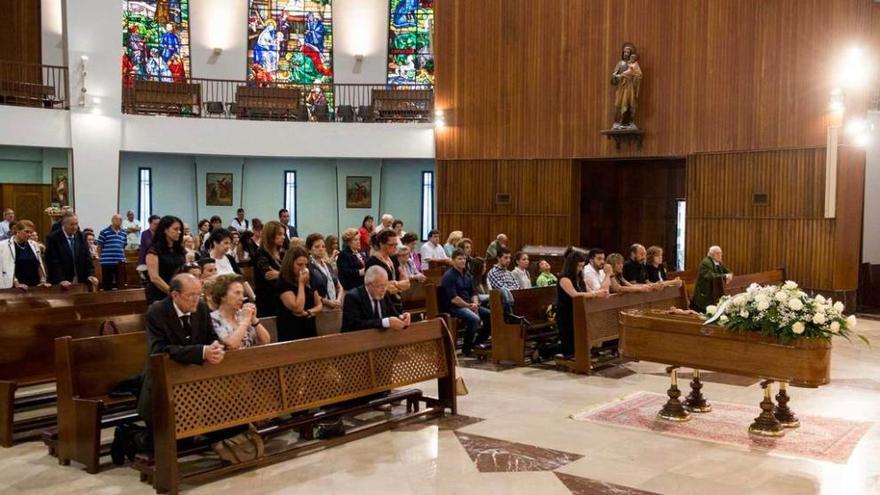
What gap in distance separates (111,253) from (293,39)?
409 inches

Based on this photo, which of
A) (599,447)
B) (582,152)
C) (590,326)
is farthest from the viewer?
(582,152)

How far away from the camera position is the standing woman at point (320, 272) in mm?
7660

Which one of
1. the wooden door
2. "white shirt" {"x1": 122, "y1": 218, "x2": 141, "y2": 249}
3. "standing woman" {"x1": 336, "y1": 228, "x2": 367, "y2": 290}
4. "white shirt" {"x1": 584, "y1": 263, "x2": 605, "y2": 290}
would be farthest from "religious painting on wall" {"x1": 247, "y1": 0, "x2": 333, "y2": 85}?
"white shirt" {"x1": 584, "y1": 263, "x2": 605, "y2": 290}

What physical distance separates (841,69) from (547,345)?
293 inches

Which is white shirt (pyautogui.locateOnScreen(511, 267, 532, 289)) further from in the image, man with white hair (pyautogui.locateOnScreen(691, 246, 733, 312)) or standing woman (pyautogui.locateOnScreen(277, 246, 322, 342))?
standing woman (pyautogui.locateOnScreen(277, 246, 322, 342))

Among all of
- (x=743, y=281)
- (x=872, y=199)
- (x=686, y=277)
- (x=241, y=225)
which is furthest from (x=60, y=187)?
(x=872, y=199)

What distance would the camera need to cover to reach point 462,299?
9.30 m

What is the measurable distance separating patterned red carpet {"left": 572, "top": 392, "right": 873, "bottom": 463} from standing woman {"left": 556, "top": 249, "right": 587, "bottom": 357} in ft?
4.82

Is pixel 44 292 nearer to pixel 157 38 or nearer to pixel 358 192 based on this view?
pixel 358 192

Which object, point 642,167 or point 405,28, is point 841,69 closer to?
point 642,167

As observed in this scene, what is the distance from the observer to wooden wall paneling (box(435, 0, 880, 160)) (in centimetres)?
1331

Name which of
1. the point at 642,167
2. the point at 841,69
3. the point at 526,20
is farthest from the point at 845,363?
the point at 526,20

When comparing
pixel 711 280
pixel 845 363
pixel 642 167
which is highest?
pixel 642 167

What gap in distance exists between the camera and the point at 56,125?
610 inches
